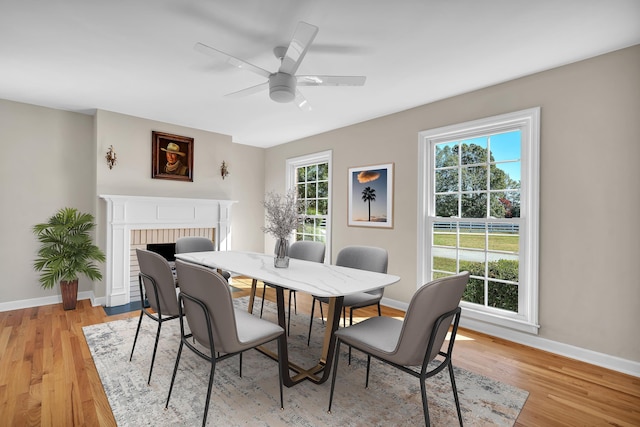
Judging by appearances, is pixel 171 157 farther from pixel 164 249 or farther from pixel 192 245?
pixel 192 245

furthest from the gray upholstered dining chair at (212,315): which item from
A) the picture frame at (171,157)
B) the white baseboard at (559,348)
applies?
the picture frame at (171,157)

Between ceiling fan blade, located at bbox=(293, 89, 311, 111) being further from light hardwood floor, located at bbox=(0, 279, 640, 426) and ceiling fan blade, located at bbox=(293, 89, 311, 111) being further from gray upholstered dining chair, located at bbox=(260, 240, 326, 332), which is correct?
light hardwood floor, located at bbox=(0, 279, 640, 426)

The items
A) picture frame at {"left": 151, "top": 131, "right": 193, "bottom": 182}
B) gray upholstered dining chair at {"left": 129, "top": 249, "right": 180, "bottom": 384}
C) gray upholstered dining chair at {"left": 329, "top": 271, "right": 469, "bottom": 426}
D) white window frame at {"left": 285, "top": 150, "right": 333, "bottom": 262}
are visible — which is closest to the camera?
gray upholstered dining chair at {"left": 329, "top": 271, "right": 469, "bottom": 426}

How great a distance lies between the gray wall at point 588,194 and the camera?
246cm

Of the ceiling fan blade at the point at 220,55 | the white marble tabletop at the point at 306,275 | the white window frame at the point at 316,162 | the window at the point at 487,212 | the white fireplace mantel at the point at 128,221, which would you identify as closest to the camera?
the white marble tabletop at the point at 306,275

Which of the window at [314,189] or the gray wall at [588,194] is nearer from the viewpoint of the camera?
the gray wall at [588,194]

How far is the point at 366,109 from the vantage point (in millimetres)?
3916

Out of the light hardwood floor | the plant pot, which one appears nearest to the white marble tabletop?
the light hardwood floor

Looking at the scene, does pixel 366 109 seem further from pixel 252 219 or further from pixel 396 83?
pixel 252 219

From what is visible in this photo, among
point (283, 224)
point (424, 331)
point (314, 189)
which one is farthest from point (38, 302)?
point (424, 331)

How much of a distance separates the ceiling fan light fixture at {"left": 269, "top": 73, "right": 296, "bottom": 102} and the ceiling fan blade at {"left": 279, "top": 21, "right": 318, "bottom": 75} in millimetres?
42

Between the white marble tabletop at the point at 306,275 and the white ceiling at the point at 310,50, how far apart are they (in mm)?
1708

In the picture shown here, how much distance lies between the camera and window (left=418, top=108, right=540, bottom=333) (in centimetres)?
297

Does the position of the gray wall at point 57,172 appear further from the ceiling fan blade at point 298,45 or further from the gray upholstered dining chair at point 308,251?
the ceiling fan blade at point 298,45
